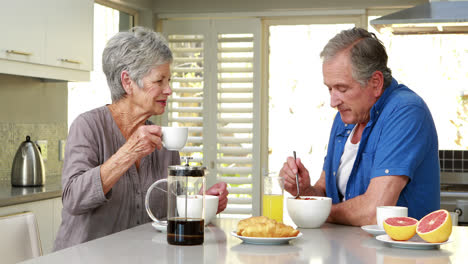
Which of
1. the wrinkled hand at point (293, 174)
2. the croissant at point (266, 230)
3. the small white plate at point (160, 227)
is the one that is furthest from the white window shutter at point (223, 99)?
the croissant at point (266, 230)

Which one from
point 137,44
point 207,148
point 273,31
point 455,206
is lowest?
point 455,206

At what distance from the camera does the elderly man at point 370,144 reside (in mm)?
2002

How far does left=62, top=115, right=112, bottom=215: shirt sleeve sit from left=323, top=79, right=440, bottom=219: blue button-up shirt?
34.2 inches

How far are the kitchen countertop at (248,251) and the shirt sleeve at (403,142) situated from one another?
298 mm

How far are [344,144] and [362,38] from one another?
40 cm

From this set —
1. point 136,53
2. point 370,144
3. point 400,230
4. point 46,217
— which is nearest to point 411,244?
point 400,230

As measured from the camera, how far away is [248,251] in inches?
60.4

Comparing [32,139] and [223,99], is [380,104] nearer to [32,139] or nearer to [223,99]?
[32,139]

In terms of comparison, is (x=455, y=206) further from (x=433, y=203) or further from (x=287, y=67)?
(x=433, y=203)

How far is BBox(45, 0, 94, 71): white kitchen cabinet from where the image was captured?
3686 mm

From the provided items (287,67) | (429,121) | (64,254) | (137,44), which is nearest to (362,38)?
(429,121)

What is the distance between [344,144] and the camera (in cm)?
238

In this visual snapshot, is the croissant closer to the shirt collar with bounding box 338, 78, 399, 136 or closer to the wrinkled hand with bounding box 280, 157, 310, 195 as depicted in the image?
the wrinkled hand with bounding box 280, 157, 310, 195

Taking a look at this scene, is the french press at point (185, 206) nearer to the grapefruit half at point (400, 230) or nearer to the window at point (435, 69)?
the grapefruit half at point (400, 230)
